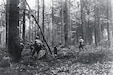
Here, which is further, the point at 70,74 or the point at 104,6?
the point at 104,6

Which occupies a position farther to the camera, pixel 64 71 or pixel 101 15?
pixel 101 15

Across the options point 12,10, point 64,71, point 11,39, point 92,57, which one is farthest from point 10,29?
point 92,57

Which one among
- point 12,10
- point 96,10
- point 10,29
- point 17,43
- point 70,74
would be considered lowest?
point 70,74

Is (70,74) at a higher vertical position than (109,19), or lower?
lower

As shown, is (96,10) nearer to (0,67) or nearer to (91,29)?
(91,29)

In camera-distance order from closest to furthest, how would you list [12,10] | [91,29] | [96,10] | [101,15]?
[12,10] → [96,10] → [101,15] → [91,29]

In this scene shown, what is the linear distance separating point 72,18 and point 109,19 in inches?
412

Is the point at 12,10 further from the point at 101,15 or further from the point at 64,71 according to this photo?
the point at 101,15

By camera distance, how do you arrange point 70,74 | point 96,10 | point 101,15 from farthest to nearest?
point 101,15 → point 96,10 → point 70,74

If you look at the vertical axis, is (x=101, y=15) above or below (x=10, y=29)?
above

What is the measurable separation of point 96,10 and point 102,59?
16.5 m

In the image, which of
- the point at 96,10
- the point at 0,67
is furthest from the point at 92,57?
the point at 96,10

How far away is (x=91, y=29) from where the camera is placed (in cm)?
3341

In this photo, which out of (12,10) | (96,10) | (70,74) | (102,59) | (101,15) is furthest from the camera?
(101,15)
